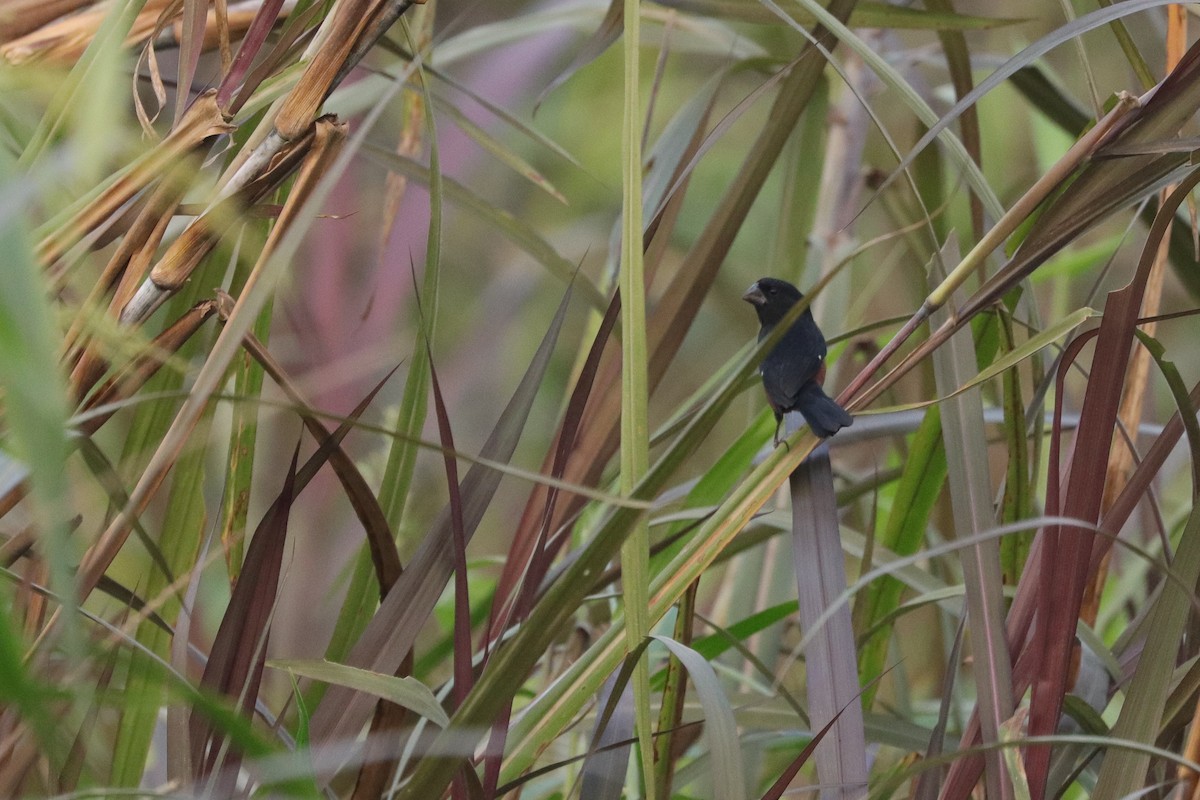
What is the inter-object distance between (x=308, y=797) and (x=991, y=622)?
0.45m

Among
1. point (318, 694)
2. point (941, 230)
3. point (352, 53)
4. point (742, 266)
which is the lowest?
point (318, 694)

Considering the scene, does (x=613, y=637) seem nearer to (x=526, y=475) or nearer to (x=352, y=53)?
(x=526, y=475)

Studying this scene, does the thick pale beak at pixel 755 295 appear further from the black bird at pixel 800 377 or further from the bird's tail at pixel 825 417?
the bird's tail at pixel 825 417

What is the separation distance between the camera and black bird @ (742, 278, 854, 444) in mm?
823

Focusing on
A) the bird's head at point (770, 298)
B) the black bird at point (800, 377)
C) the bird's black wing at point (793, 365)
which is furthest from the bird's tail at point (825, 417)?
the bird's head at point (770, 298)

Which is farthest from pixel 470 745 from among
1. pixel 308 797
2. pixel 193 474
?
pixel 193 474

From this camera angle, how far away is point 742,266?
10.9 feet

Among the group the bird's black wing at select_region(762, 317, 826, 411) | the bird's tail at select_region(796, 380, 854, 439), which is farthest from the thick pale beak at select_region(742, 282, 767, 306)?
the bird's tail at select_region(796, 380, 854, 439)

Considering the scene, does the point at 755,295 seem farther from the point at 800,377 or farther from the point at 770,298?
the point at 800,377

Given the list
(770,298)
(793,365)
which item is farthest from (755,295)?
(793,365)

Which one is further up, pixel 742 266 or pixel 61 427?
pixel 742 266

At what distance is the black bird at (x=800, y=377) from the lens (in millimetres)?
823

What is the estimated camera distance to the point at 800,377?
102 cm

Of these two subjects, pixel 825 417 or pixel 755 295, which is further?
pixel 755 295
